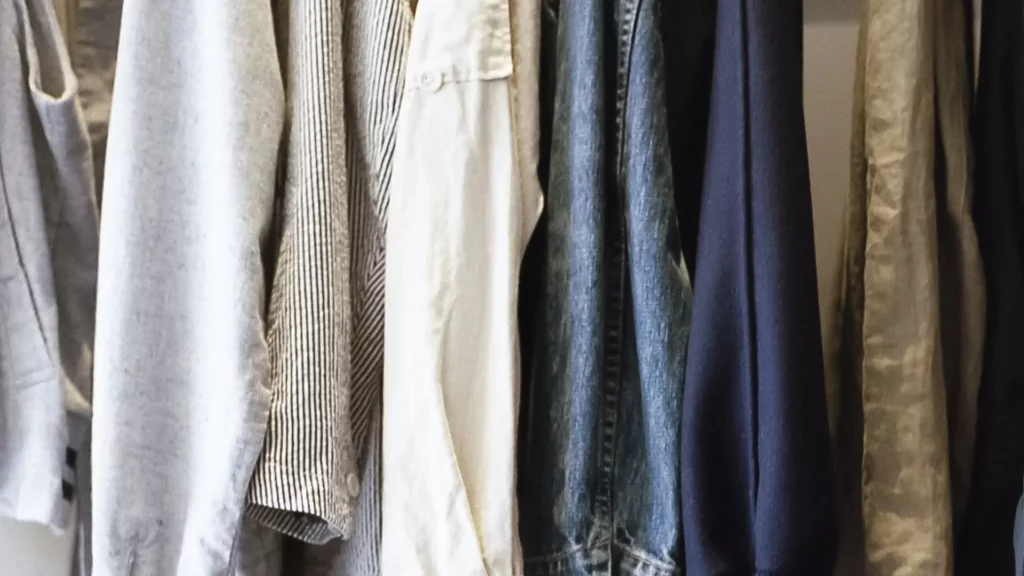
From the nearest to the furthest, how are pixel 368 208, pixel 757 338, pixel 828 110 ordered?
pixel 757 338 < pixel 368 208 < pixel 828 110

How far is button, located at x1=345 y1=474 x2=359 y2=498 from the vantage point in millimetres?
569

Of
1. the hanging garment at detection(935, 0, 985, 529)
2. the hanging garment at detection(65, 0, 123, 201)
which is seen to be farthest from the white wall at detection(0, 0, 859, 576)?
the hanging garment at detection(65, 0, 123, 201)

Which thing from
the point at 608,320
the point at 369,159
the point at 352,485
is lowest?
the point at 352,485

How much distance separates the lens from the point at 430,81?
0.57 meters

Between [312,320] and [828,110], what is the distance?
23.1 inches

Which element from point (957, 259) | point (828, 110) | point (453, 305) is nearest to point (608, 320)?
point (453, 305)

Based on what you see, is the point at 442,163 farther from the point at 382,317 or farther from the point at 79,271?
the point at 79,271

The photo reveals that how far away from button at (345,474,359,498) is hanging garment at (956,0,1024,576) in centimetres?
46

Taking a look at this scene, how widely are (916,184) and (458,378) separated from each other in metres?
0.35

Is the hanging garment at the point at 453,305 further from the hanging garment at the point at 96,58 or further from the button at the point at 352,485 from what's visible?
the hanging garment at the point at 96,58

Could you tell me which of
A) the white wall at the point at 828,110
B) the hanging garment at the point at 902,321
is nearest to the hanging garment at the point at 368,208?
the hanging garment at the point at 902,321

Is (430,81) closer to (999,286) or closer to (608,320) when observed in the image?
(608,320)

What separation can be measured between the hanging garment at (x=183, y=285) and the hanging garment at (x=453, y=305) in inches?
3.8

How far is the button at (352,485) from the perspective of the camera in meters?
0.57
